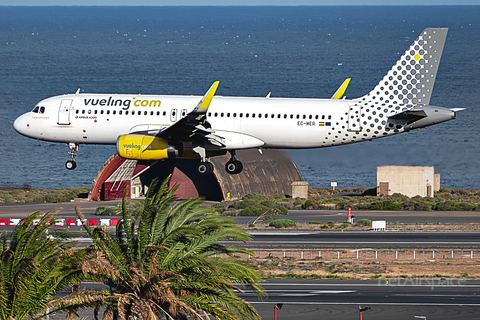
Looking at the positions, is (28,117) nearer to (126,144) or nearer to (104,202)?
(126,144)

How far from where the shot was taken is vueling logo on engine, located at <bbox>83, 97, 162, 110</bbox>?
180ft

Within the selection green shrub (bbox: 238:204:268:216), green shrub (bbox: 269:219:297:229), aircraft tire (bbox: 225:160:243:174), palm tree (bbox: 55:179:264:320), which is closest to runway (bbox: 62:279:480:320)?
palm tree (bbox: 55:179:264:320)

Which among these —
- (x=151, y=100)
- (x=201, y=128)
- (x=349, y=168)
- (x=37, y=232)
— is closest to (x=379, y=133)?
(x=201, y=128)

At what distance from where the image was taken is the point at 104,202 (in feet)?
289

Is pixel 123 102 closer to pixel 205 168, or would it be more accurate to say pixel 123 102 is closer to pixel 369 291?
pixel 205 168

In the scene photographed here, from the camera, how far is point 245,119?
177ft

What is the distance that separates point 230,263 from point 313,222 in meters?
40.5

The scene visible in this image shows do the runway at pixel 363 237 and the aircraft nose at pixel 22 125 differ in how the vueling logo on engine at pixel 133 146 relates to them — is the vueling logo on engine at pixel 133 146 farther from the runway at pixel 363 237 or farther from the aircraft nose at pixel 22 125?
the runway at pixel 363 237

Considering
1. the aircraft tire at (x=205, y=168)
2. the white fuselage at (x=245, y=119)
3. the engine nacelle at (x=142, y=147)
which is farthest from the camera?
the aircraft tire at (x=205, y=168)

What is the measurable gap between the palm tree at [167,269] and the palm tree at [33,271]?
2.72ft

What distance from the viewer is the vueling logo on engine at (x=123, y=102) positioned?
54719mm

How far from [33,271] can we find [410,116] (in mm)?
31586

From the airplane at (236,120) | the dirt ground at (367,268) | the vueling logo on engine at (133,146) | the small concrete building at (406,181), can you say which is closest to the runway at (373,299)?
the dirt ground at (367,268)

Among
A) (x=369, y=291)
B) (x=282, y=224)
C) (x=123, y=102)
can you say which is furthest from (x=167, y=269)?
(x=282, y=224)
